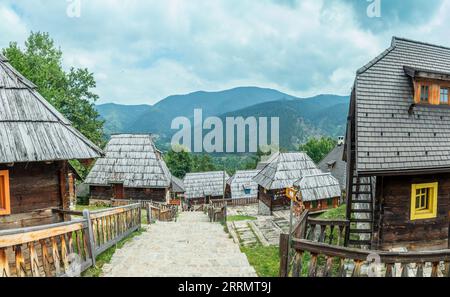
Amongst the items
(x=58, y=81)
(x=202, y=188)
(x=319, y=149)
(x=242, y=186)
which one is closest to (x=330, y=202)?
(x=242, y=186)

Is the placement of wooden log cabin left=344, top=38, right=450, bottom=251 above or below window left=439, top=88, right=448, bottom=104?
below

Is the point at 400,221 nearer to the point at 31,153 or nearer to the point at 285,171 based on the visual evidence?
the point at 31,153

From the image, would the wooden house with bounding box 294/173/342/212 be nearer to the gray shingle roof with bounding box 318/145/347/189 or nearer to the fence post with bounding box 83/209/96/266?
the gray shingle roof with bounding box 318/145/347/189

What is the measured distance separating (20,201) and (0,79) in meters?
2.49

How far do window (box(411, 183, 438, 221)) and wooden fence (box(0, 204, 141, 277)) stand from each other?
21.9 feet

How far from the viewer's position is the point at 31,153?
564cm

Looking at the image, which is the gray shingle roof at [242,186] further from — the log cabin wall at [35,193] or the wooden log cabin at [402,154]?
the log cabin wall at [35,193]

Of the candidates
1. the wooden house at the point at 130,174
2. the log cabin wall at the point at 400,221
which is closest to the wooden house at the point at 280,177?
the wooden house at the point at 130,174

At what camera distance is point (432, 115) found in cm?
791

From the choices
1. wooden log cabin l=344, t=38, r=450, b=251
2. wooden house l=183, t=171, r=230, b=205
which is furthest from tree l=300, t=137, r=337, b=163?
wooden log cabin l=344, t=38, r=450, b=251

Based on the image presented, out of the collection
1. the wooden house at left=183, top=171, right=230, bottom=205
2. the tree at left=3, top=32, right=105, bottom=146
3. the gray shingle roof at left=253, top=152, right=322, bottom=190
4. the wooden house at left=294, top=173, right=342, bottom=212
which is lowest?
the wooden house at left=183, top=171, right=230, bottom=205

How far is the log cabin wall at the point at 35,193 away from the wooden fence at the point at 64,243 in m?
0.39

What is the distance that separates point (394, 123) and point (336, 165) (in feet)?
90.1

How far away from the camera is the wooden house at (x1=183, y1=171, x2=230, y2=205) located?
33.0 m
